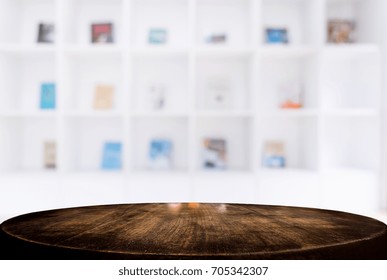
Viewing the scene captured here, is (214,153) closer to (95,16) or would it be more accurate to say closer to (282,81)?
(282,81)

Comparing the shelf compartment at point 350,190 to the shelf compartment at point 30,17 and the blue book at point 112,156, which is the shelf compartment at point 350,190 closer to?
the blue book at point 112,156

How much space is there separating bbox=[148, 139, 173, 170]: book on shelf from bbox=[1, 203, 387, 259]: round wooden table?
2.16 meters

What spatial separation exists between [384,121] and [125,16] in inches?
83.8

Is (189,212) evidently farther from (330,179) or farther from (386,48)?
(386,48)

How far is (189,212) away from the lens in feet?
4.11

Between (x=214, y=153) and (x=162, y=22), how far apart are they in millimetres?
1196

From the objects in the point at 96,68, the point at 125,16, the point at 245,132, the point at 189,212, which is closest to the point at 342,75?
the point at 245,132

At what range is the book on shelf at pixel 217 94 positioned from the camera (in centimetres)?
352

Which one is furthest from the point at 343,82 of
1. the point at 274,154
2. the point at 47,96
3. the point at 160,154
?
the point at 47,96

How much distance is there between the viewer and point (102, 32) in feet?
11.4

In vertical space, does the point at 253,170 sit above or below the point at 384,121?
below

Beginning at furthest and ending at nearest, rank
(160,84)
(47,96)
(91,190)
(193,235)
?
1. (160,84)
2. (47,96)
3. (91,190)
4. (193,235)

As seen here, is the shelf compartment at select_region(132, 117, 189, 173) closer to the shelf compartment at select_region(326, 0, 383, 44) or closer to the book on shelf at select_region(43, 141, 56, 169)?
the book on shelf at select_region(43, 141, 56, 169)

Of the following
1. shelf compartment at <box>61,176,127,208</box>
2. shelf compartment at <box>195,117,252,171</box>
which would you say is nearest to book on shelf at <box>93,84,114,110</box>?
shelf compartment at <box>61,176,127,208</box>
